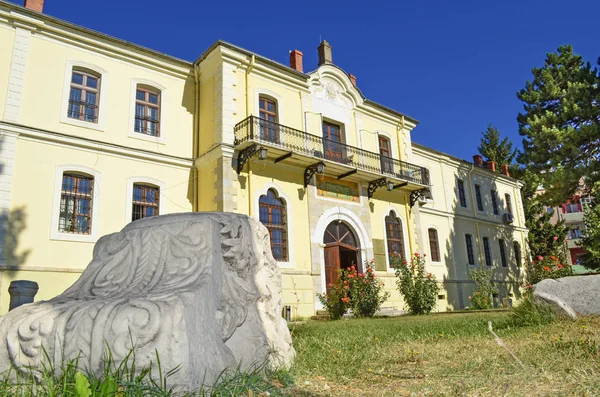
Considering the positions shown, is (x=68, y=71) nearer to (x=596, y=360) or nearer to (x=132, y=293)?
(x=132, y=293)

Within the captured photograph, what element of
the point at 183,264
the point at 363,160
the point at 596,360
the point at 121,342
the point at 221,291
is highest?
the point at 363,160

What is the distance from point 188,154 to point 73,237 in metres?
4.63

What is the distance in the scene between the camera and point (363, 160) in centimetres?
1792

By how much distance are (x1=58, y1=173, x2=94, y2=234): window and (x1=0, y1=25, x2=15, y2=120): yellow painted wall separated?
2.42 m

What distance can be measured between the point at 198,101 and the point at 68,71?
4.21 meters

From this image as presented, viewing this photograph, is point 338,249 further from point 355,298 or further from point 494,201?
point 494,201

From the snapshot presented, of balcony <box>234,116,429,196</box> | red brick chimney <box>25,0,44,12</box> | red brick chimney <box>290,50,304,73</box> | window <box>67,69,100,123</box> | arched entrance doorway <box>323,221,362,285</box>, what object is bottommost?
arched entrance doorway <box>323,221,362,285</box>

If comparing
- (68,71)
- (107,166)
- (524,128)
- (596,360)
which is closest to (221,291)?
(596,360)

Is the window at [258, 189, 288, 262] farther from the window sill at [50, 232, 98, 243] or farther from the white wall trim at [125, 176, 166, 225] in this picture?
the window sill at [50, 232, 98, 243]

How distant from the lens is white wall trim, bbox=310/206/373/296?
15.7 m

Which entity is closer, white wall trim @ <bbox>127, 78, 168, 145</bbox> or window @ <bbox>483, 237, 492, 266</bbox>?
white wall trim @ <bbox>127, 78, 168, 145</bbox>

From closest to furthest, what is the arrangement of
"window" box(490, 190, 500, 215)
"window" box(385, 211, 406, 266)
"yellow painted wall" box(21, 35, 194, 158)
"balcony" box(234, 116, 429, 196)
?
"yellow painted wall" box(21, 35, 194, 158), "balcony" box(234, 116, 429, 196), "window" box(385, 211, 406, 266), "window" box(490, 190, 500, 215)

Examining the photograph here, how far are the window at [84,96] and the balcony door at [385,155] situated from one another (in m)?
10.9

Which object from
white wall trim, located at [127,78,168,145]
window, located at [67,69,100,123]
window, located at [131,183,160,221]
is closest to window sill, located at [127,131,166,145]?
white wall trim, located at [127,78,168,145]
